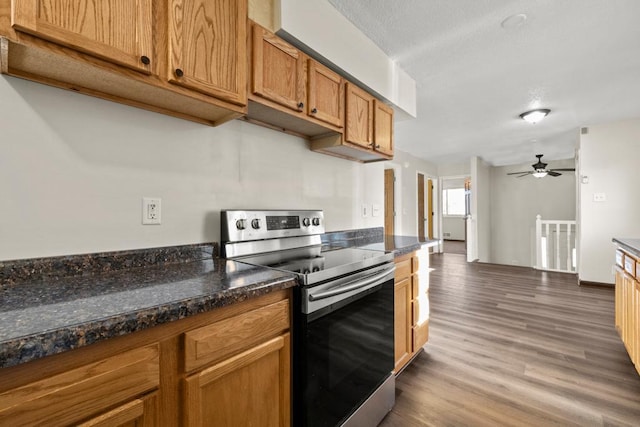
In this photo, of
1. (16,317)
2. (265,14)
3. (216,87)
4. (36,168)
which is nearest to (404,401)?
(16,317)

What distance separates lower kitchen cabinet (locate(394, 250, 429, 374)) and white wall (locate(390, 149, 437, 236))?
12.0 ft

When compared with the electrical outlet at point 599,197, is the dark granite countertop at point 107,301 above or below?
below

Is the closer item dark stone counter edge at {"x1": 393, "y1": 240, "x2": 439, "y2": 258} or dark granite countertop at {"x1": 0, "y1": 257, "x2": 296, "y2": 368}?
dark granite countertop at {"x1": 0, "y1": 257, "x2": 296, "y2": 368}

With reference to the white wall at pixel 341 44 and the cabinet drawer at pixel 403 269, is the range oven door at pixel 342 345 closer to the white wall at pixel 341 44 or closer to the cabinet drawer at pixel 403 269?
the cabinet drawer at pixel 403 269

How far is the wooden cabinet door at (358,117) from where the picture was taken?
1.94m

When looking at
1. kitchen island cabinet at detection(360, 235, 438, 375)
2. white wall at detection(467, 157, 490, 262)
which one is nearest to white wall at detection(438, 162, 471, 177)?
white wall at detection(467, 157, 490, 262)

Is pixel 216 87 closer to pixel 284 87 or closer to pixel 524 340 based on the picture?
pixel 284 87

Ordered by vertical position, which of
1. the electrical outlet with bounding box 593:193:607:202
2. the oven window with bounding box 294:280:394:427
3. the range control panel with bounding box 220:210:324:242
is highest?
the electrical outlet with bounding box 593:193:607:202

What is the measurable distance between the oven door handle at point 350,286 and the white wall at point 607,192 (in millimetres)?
4443

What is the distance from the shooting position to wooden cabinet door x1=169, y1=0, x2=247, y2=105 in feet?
3.57

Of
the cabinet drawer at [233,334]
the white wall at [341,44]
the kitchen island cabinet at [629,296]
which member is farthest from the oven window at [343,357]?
the kitchen island cabinet at [629,296]

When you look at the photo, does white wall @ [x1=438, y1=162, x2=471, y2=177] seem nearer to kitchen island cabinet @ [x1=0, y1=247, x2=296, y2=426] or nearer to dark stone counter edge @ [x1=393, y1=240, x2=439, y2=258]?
dark stone counter edge @ [x1=393, y1=240, x2=439, y2=258]

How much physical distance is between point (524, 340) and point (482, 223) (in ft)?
15.8

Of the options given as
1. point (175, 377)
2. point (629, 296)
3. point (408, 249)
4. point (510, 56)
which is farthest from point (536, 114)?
point (175, 377)
